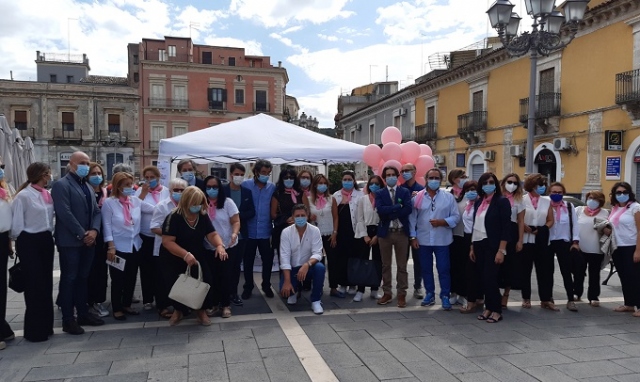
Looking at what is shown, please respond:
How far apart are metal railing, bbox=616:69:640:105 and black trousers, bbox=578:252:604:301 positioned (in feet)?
33.9

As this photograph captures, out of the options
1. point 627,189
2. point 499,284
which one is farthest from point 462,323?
point 627,189

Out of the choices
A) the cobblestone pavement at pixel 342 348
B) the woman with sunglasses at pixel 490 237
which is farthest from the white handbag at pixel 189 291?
the woman with sunglasses at pixel 490 237

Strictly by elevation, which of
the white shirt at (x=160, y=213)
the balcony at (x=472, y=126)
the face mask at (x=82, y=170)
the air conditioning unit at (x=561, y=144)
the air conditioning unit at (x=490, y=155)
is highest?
the balcony at (x=472, y=126)

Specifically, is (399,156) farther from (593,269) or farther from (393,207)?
(593,269)

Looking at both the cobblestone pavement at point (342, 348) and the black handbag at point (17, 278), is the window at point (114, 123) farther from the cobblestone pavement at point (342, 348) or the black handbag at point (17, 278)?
the black handbag at point (17, 278)

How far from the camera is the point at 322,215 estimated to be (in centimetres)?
627

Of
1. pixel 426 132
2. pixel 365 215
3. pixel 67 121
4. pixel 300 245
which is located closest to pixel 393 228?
pixel 365 215

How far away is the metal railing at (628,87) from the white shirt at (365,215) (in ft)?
39.4

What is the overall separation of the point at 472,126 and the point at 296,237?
60.3 feet

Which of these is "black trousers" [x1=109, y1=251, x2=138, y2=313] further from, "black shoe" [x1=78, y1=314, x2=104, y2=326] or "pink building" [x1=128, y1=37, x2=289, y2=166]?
"pink building" [x1=128, y1=37, x2=289, y2=166]

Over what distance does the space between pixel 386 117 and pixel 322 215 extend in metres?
26.4

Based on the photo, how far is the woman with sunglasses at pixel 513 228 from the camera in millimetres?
5289

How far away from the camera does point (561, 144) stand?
54.5ft

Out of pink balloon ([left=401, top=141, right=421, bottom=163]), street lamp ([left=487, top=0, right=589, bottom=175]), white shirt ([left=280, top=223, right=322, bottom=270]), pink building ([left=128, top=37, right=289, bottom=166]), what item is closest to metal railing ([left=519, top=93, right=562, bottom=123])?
street lamp ([left=487, top=0, right=589, bottom=175])
